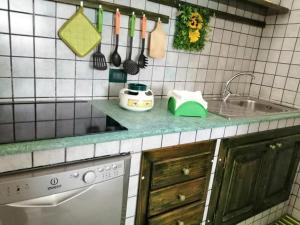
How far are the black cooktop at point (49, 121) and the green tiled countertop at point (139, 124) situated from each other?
0.03 metres

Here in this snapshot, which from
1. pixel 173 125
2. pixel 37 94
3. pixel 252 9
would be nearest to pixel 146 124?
pixel 173 125

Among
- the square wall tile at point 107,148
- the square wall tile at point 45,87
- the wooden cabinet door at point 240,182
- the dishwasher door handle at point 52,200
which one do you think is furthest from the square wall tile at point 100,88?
the wooden cabinet door at point 240,182

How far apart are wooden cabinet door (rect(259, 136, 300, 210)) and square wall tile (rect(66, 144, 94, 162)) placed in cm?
116

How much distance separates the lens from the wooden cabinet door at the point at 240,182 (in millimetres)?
1393

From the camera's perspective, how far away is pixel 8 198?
0.74m

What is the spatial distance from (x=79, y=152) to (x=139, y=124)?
0.29m

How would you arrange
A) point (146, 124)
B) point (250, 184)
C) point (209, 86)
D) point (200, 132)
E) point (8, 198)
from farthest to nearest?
1. point (209, 86)
2. point (250, 184)
3. point (200, 132)
4. point (146, 124)
5. point (8, 198)

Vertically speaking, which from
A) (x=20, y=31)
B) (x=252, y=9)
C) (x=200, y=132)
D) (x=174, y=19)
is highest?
(x=252, y=9)

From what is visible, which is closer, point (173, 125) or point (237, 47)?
point (173, 125)

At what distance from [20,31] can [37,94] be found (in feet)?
1.01

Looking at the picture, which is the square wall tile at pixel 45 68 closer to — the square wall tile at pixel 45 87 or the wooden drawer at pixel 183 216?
the square wall tile at pixel 45 87

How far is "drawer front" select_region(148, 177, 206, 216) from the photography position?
1139 millimetres

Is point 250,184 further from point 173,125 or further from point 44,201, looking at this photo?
point 44,201

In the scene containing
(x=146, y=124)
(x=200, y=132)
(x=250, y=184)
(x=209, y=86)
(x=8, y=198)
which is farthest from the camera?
(x=209, y=86)
